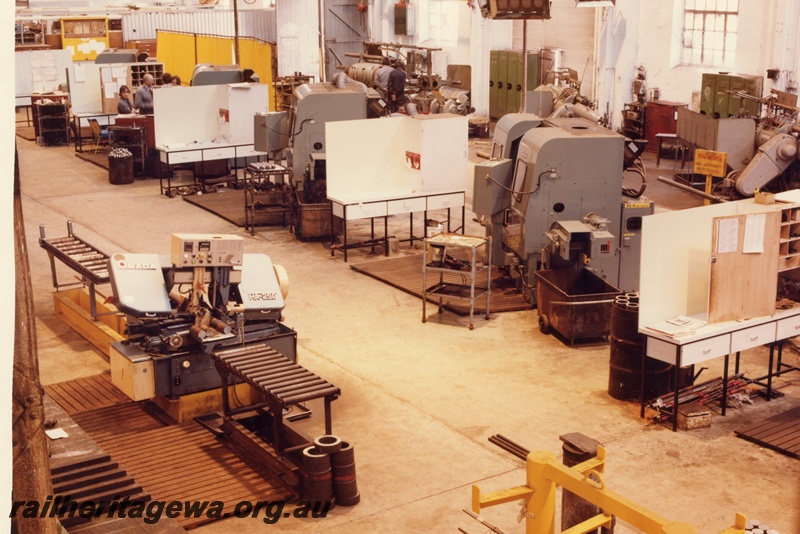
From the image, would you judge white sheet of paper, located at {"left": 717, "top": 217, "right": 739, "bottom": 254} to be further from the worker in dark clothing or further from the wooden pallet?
the worker in dark clothing

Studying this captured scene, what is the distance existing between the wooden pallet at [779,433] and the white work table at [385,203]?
5.62 metres

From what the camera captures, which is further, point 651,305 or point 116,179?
point 116,179

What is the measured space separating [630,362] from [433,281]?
3.90 m

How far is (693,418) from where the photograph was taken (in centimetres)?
781

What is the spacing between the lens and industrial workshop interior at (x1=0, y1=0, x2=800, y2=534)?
655 centimetres

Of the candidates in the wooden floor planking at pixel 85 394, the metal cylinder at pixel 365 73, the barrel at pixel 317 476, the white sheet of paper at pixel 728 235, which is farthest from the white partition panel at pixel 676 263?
the metal cylinder at pixel 365 73

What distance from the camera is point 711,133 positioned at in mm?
15086

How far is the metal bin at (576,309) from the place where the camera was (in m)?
9.56

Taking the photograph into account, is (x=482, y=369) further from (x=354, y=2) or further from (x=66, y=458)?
(x=354, y=2)

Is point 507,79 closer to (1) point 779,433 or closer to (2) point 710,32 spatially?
(2) point 710,32

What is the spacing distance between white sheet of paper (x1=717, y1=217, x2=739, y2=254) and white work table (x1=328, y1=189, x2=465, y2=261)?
17.7 ft

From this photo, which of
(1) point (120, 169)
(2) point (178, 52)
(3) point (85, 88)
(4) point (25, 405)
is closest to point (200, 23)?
(2) point (178, 52)

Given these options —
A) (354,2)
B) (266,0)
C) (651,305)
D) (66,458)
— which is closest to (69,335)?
(66,458)

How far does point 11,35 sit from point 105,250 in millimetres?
11341
